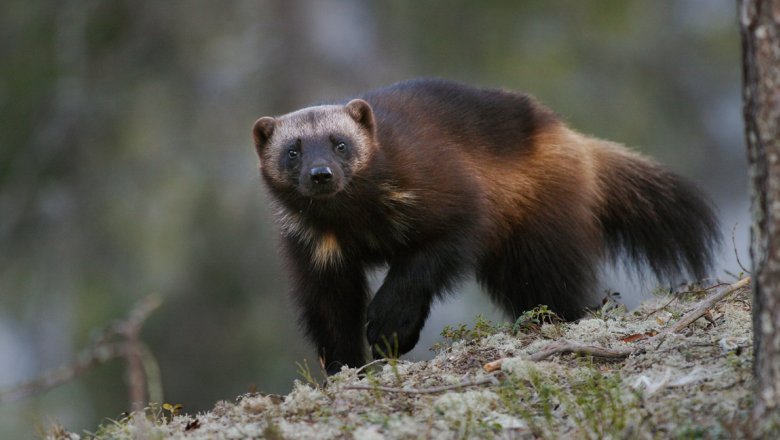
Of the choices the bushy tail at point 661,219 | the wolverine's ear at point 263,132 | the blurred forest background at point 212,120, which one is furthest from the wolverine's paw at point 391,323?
the blurred forest background at point 212,120

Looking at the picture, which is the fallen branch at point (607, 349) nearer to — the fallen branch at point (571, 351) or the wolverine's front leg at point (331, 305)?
the fallen branch at point (571, 351)

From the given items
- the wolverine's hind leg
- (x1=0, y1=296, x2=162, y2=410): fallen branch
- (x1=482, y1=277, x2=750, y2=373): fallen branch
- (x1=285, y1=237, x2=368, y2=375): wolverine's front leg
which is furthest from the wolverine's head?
(x1=0, y1=296, x2=162, y2=410): fallen branch

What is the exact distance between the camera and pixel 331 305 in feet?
16.0

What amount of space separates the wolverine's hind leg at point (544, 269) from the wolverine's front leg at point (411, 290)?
0.53 metres

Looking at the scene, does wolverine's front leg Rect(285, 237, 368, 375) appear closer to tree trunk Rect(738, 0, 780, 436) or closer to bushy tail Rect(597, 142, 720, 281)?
bushy tail Rect(597, 142, 720, 281)

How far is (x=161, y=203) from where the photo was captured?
12.5m

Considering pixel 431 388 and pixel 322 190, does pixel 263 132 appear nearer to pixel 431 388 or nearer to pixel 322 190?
pixel 322 190

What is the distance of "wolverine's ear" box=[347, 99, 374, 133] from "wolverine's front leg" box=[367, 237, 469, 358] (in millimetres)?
588

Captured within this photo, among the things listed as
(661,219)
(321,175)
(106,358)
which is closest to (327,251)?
(321,175)

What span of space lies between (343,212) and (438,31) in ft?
28.0

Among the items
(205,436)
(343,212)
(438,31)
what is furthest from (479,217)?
(438,31)

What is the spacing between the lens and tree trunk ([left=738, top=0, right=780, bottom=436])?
2.52 metres

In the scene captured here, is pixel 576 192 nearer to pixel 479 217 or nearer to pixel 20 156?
pixel 479 217

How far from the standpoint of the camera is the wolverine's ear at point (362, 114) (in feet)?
15.9
